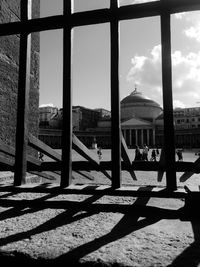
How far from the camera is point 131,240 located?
4.88 feet

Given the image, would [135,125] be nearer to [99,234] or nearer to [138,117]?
[138,117]

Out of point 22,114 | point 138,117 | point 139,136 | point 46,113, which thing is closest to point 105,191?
point 22,114

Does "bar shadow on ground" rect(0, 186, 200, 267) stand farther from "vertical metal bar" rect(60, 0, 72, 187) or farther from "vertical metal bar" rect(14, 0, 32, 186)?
"vertical metal bar" rect(14, 0, 32, 186)

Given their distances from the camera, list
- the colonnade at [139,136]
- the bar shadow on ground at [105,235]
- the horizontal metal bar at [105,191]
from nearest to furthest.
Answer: the bar shadow on ground at [105,235] → the horizontal metal bar at [105,191] → the colonnade at [139,136]

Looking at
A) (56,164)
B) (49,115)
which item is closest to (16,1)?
(56,164)

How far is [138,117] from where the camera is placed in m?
98.5

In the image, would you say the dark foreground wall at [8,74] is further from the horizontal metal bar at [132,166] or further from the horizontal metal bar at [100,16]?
the horizontal metal bar at [100,16]

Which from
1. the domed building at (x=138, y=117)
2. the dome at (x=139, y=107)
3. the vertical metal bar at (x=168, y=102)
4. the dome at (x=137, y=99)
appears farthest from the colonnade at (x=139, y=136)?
the vertical metal bar at (x=168, y=102)

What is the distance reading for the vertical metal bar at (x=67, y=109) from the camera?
2432 millimetres

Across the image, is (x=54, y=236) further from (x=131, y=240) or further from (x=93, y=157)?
(x=93, y=157)

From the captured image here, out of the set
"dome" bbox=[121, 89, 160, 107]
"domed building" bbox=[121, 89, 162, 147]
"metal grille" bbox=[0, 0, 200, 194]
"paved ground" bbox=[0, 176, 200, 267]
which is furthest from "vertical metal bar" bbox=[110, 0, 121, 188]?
"dome" bbox=[121, 89, 160, 107]

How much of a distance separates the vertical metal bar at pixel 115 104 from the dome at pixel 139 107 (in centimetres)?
9636

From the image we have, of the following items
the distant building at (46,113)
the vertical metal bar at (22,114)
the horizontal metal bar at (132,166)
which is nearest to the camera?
the vertical metal bar at (22,114)

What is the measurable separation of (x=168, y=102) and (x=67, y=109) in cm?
98
